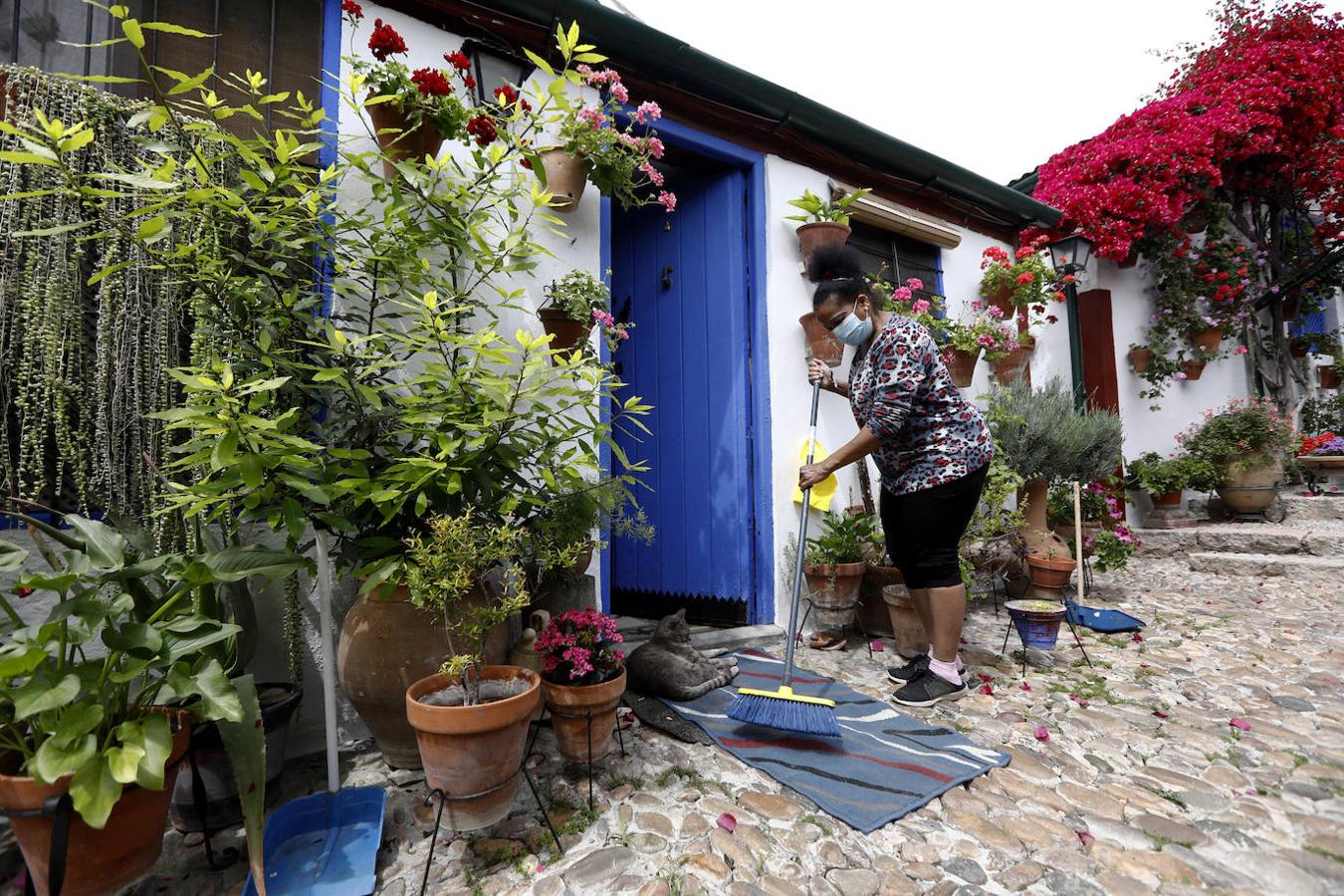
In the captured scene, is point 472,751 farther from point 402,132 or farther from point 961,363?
point 961,363

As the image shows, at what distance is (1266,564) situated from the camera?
4.68 m

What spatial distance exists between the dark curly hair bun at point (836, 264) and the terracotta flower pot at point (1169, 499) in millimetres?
4984

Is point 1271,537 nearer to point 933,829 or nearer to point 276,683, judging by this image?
point 933,829

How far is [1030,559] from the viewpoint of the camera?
11.9 ft

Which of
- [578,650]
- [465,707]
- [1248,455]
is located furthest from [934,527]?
[1248,455]

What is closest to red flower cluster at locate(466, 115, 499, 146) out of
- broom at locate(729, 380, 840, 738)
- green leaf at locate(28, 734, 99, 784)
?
green leaf at locate(28, 734, 99, 784)

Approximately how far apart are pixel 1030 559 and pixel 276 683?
13.2 feet

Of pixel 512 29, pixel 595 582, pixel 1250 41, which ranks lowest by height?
pixel 595 582

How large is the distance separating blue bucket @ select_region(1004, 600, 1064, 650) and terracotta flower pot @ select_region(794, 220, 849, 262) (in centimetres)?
229

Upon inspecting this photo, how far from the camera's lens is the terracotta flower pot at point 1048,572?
11.4ft

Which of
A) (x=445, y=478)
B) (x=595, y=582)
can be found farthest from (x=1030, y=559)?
(x=445, y=478)

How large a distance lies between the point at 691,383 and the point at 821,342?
86 cm

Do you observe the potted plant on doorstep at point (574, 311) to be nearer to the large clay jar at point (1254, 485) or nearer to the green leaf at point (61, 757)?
the green leaf at point (61, 757)

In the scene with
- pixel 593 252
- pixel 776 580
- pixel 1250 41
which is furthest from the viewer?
pixel 1250 41
